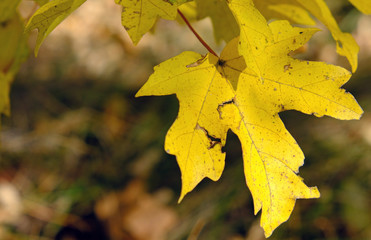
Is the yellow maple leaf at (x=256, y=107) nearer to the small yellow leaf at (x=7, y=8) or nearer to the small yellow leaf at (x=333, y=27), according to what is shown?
the small yellow leaf at (x=333, y=27)

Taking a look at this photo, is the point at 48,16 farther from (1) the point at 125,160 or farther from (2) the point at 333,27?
(1) the point at 125,160

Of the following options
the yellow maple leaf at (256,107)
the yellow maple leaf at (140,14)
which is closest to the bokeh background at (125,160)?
the yellow maple leaf at (256,107)

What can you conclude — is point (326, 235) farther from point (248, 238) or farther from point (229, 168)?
point (229, 168)

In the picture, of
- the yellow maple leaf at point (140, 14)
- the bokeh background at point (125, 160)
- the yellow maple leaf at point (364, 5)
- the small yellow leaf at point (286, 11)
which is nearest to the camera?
the yellow maple leaf at point (140, 14)

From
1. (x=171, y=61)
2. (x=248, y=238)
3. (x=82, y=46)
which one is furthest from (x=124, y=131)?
(x=171, y=61)

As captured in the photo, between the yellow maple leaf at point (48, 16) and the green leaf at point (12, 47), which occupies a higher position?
the yellow maple leaf at point (48, 16)

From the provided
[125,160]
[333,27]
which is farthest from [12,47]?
[125,160]
